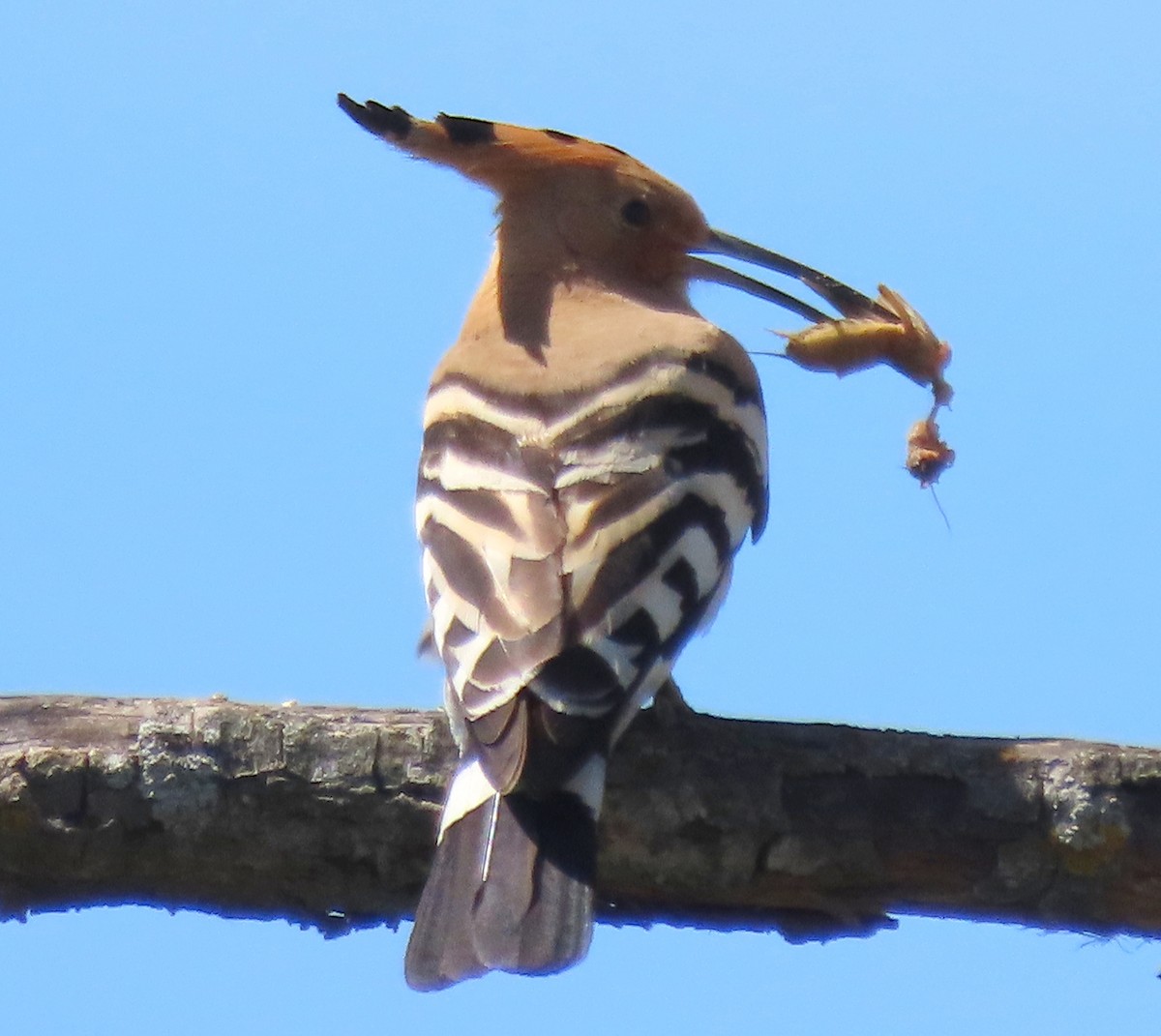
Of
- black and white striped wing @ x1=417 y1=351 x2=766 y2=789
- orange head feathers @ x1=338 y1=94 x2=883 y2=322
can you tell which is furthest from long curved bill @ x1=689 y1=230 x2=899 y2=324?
black and white striped wing @ x1=417 y1=351 x2=766 y2=789

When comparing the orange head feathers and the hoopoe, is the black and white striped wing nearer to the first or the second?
the hoopoe

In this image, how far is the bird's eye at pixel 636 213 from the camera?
12.0ft

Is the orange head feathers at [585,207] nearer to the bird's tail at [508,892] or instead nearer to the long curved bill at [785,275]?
the long curved bill at [785,275]

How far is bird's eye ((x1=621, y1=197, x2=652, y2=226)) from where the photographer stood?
3.66m

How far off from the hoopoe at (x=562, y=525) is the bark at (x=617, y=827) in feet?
0.36

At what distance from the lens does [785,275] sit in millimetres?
3938

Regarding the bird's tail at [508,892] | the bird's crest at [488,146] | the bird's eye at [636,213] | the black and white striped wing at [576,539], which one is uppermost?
the bird's crest at [488,146]

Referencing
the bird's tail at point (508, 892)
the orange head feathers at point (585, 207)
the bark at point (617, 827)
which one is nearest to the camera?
→ the bird's tail at point (508, 892)

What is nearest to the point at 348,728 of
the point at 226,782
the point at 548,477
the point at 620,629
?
the point at 226,782

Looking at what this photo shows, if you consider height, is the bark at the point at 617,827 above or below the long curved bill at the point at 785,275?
below

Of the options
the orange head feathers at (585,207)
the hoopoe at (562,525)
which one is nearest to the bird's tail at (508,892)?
the hoopoe at (562,525)

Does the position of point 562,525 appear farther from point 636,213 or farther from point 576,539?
point 636,213

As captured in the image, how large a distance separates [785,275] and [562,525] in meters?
1.69

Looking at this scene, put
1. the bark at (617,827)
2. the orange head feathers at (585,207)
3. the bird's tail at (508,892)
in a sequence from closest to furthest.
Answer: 1. the bird's tail at (508,892)
2. the bark at (617,827)
3. the orange head feathers at (585,207)
